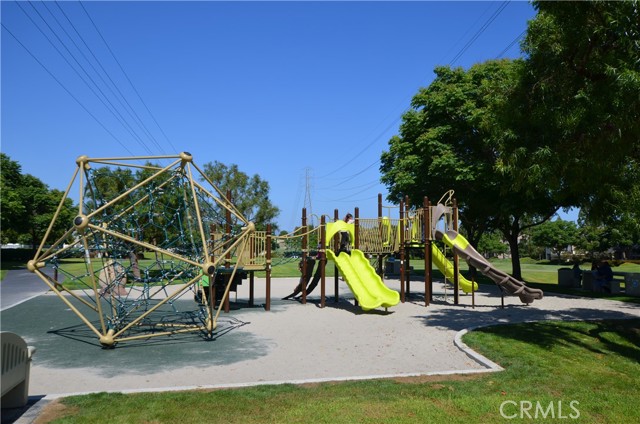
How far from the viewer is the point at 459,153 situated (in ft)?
84.2

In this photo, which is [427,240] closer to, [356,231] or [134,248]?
[356,231]

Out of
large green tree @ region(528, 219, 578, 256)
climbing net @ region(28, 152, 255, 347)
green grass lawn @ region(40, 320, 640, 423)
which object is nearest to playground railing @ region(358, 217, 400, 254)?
climbing net @ region(28, 152, 255, 347)

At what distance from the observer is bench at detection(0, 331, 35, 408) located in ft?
18.4

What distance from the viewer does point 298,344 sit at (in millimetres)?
10930

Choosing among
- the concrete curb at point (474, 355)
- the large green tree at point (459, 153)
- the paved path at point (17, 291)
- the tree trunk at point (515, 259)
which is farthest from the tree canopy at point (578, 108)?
the paved path at point (17, 291)

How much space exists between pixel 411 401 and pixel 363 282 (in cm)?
950

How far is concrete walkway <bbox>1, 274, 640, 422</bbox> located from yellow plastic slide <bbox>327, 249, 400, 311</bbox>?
18.1 inches

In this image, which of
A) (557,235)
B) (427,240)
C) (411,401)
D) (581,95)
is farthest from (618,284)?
(557,235)

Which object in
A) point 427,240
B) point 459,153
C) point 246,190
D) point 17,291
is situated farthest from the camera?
point 246,190

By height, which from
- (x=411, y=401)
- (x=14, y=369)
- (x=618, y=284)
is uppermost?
(x=618, y=284)

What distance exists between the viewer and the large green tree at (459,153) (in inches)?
932

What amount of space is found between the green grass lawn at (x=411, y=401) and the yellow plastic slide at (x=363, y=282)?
6.48m

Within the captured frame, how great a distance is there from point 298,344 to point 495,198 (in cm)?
1729

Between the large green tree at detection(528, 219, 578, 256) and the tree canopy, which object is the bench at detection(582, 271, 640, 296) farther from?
the large green tree at detection(528, 219, 578, 256)
